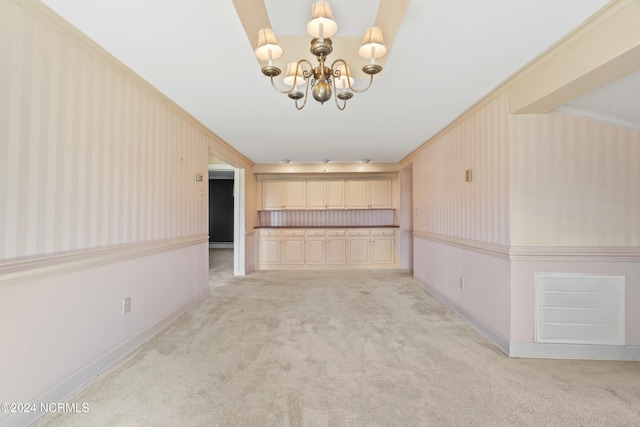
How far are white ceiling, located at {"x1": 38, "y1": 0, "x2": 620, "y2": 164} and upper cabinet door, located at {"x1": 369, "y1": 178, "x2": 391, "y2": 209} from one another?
3278mm

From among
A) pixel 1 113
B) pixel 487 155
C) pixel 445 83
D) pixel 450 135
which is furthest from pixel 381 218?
pixel 1 113

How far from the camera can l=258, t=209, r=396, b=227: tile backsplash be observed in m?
7.09

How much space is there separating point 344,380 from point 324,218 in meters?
5.24

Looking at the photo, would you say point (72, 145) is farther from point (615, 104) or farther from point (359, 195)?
point (359, 195)

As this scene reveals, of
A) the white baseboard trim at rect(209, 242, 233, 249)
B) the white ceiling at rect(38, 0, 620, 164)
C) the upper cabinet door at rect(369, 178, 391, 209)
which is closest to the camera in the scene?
the white ceiling at rect(38, 0, 620, 164)

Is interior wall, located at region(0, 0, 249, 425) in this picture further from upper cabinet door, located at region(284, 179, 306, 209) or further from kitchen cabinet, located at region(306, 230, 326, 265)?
upper cabinet door, located at region(284, 179, 306, 209)

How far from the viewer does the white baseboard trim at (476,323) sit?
2.52 metres

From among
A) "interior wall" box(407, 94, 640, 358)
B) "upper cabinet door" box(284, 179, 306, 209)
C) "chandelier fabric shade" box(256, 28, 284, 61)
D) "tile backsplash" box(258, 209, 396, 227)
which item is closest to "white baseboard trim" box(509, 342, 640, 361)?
"interior wall" box(407, 94, 640, 358)

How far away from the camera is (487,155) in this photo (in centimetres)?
282

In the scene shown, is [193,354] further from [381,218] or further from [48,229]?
[381,218]

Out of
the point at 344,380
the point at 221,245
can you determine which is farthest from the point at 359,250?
the point at 221,245

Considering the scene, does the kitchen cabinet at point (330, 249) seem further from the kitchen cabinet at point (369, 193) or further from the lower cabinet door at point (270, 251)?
the kitchen cabinet at point (369, 193)

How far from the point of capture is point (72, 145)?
185 cm

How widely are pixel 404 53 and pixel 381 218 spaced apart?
5328mm
